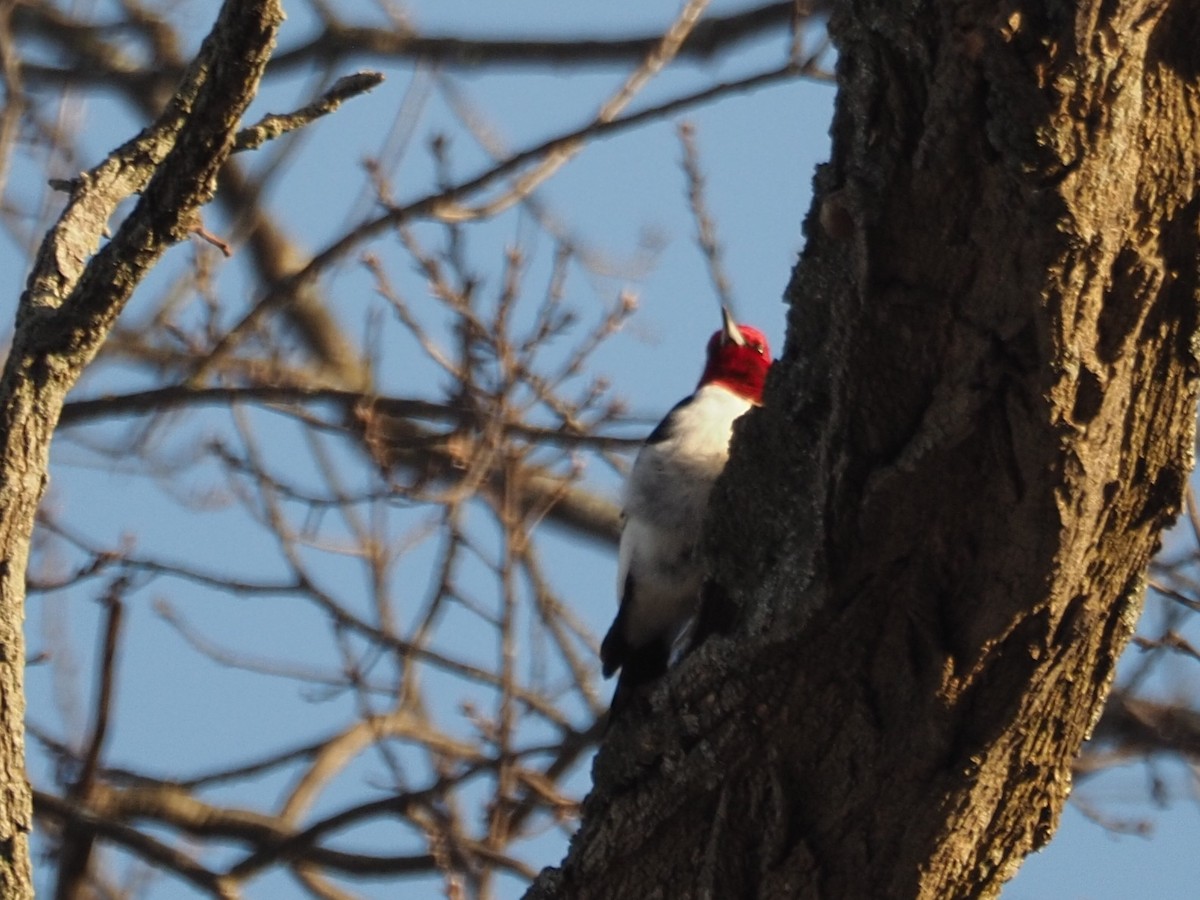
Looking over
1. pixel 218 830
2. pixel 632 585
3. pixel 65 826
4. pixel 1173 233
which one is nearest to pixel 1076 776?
pixel 632 585

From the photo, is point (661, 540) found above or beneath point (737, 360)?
beneath

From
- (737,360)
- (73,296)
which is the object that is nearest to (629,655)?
(737,360)

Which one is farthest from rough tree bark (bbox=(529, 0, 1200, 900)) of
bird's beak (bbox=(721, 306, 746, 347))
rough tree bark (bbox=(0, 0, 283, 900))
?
bird's beak (bbox=(721, 306, 746, 347))

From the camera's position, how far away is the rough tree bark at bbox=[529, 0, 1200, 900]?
6.35 ft

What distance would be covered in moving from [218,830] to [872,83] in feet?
12.0

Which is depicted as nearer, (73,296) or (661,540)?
(73,296)

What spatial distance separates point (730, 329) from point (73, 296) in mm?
2583

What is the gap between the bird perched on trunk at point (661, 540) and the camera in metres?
3.75

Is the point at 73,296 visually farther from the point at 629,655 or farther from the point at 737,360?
the point at 737,360

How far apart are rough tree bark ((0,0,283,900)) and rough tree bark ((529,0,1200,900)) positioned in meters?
0.83

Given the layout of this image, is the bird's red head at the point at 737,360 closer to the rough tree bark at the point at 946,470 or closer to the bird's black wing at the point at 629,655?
the bird's black wing at the point at 629,655

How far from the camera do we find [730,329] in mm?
4738

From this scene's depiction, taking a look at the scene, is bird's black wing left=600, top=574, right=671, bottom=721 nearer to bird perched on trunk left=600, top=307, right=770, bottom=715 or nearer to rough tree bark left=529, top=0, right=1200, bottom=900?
bird perched on trunk left=600, top=307, right=770, bottom=715

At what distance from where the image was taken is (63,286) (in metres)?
2.51
